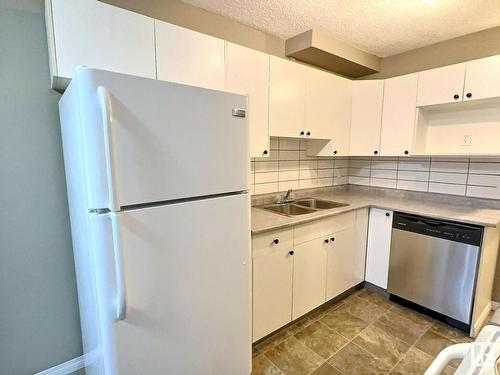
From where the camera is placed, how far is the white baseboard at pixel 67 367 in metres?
1.59

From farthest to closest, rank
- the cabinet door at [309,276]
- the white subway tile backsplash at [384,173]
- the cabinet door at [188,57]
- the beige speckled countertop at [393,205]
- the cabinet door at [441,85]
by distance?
the white subway tile backsplash at [384,173] < the cabinet door at [441,85] < the cabinet door at [309,276] < the beige speckled countertop at [393,205] < the cabinet door at [188,57]

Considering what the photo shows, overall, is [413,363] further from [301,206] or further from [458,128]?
[458,128]

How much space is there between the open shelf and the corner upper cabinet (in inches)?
89.3

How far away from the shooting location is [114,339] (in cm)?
94

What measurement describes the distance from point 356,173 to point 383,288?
4.28 feet

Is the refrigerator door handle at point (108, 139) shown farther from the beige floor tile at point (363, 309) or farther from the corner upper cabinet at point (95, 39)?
the beige floor tile at point (363, 309)

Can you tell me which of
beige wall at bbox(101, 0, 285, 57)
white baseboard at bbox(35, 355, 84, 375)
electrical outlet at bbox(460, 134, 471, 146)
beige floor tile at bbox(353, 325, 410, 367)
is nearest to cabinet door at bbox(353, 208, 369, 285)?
beige floor tile at bbox(353, 325, 410, 367)

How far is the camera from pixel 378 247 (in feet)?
7.94

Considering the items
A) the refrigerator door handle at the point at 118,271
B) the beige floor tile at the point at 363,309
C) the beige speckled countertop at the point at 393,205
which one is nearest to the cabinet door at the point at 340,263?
the beige floor tile at the point at 363,309

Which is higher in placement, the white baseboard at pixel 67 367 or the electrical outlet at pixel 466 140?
the electrical outlet at pixel 466 140

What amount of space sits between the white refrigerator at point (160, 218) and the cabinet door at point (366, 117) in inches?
69.6

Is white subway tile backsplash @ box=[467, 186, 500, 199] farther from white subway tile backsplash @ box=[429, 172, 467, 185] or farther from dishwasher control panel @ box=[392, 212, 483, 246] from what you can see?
dishwasher control panel @ box=[392, 212, 483, 246]

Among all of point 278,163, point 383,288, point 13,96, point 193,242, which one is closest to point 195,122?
point 193,242

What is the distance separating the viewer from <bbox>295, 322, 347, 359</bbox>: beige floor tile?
181 centimetres
